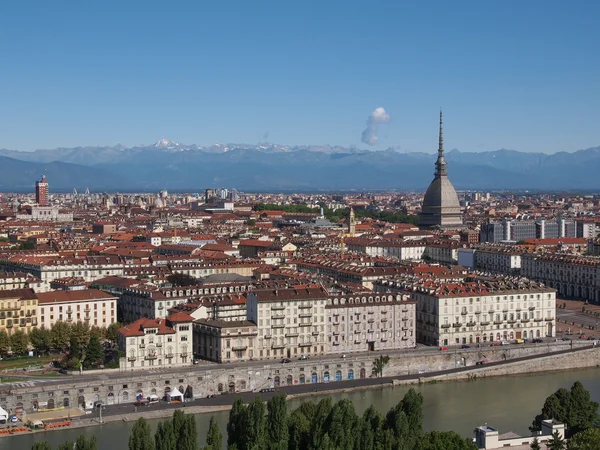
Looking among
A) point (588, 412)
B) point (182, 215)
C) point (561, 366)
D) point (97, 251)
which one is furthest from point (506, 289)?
point (182, 215)

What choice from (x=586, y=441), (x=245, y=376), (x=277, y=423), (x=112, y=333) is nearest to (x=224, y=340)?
(x=245, y=376)

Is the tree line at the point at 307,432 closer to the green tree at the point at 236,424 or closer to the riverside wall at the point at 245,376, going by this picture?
the green tree at the point at 236,424

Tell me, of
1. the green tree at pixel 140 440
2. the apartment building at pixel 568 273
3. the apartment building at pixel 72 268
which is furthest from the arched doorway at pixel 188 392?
the apartment building at pixel 568 273

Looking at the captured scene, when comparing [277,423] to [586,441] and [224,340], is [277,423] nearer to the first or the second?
[586,441]

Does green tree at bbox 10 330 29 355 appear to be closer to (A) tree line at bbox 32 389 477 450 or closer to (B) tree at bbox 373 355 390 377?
(B) tree at bbox 373 355 390 377

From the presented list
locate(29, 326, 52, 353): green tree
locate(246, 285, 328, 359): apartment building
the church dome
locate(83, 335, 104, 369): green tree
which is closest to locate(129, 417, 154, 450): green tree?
locate(83, 335, 104, 369): green tree

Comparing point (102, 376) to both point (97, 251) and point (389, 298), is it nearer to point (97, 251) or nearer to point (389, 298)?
point (389, 298)
